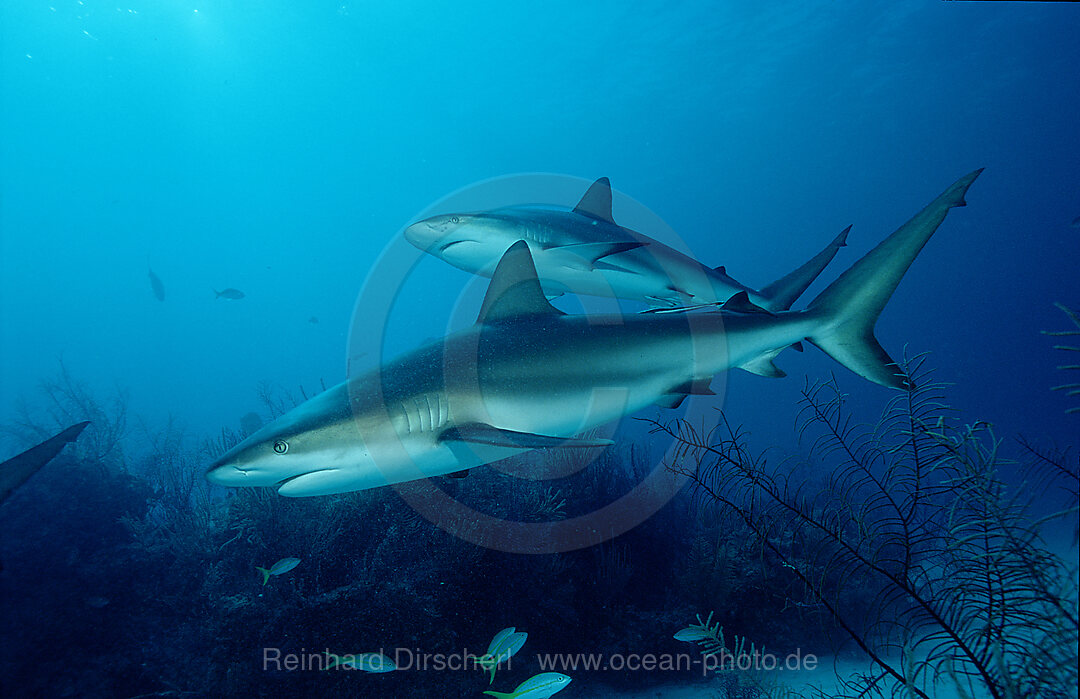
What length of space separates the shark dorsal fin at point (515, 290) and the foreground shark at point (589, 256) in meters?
1.43

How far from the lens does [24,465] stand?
2779 millimetres

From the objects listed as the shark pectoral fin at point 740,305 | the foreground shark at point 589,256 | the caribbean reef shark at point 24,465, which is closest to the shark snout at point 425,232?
the foreground shark at point 589,256

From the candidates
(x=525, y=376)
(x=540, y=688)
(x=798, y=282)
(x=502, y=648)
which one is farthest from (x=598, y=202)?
(x=540, y=688)

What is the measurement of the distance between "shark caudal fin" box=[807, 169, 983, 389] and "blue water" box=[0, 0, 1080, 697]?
468cm

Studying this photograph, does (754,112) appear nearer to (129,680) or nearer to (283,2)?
(283,2)

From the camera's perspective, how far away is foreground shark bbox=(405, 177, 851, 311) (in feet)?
14.6

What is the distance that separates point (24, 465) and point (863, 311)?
18.1 ft

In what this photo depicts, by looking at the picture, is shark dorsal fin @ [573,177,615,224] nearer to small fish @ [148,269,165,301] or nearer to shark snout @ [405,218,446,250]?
shark snout @ [405,218,446,250]

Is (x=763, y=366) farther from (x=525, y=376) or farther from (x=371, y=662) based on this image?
(x=371, y=662)

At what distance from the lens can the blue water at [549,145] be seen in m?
42.3

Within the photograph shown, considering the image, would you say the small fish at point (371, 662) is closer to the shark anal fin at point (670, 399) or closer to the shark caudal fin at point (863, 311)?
the shark anal fin at point (670, 399)

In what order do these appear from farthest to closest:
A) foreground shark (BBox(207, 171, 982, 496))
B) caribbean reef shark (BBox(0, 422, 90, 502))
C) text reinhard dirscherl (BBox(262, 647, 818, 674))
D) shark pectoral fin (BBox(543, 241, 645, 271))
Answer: shark pectoral fin (BBox(543, 241, 645, 271))
text reinhard dirscherl (BBox(262, 647, 818, 674))
caribbean reef shark (BBox(0, 422, 90, 502))
foreground shark (BBox(207, 171, 982, 496))

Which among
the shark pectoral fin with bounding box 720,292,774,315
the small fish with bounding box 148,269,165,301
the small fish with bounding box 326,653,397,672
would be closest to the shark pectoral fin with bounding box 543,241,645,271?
the shark pectoral fin with bounding box 720,292,774,315

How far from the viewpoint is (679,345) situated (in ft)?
9.74
